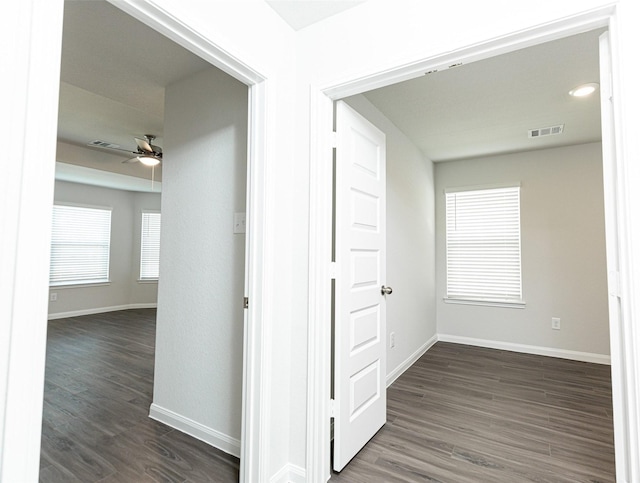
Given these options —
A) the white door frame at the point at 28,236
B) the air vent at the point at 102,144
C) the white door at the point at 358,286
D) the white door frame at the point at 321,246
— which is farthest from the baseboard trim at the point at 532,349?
the air vent at the point at 102,144

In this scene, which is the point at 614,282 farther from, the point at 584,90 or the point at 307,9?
the point at 584,90

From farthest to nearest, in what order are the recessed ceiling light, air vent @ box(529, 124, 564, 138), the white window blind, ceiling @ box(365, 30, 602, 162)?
1. the white window blind
2. air vent @ box(529, 124, 564, 138)
3. the recessed ceiling light
4. ceiling @ box(365, 30, 602, 162)

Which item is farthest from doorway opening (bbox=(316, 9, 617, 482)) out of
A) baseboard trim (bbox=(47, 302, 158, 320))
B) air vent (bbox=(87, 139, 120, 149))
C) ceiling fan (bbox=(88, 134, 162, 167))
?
baseboard trim (bbox=(47, 302, 158, 320))

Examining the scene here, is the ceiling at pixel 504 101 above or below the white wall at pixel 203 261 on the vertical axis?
above

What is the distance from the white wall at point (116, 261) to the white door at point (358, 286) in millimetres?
6454

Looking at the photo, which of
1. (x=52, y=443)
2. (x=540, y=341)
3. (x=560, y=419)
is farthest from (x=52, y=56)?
(x=540, y=341)

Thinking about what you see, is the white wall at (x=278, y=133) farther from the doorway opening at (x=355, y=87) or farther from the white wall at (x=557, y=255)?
the white wall at (x=557, y=255)

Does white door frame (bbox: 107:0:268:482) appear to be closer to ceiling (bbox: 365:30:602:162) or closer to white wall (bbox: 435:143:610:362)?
ceiling (bbox: 365:30:602:162)

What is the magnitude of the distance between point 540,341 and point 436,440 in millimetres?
2869

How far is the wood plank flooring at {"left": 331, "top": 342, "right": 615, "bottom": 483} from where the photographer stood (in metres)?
2.00

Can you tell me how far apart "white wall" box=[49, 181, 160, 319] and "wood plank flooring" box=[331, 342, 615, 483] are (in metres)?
6.32

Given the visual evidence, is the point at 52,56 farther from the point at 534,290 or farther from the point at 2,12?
the point at 534,290

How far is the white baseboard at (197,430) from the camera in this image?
7.12 ft

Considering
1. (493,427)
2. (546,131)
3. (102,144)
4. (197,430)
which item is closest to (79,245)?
(102,144)
